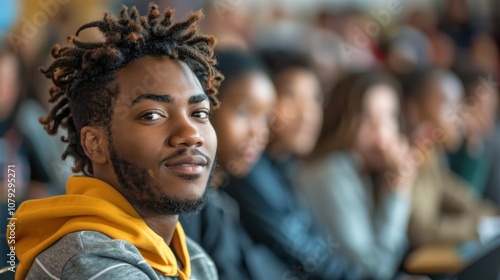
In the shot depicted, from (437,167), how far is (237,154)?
37.9 inches

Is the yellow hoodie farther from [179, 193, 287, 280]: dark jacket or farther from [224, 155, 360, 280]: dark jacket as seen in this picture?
[224, 155, 360, 280]: dark jacket

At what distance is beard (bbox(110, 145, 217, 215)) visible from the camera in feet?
2.86

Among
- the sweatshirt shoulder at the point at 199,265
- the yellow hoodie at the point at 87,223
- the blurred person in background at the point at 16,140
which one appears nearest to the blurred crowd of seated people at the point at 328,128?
the blurred person in background at the point at 16,140

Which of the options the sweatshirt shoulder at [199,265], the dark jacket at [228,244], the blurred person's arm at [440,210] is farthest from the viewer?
the blurred person's arm at [440,210]

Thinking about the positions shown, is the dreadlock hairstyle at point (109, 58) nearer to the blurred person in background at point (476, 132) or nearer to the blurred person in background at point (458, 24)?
the blurred person in background at point (476, 132)

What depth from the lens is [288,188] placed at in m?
2.20

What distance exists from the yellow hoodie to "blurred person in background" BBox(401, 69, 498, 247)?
1.69 meters

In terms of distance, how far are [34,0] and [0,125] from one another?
0.30m

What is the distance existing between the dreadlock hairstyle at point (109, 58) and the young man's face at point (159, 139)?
0.05ft

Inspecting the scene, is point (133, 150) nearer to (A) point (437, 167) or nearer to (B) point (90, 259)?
(B) point (90, 259)

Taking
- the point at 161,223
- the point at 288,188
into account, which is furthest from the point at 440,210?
the point at 161,223

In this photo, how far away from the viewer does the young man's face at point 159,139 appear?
2.84 feet

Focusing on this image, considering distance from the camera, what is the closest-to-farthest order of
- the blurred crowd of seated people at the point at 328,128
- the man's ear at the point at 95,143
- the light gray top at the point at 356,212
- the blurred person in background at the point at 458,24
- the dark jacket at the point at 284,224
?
the man's ear at the point at 95,143 → the blurred crowd of seated people at the point at 328,128 → the dark jacket at the point at 284,224 → the light gray top at the point at 356,212 → the blurred person in background at the point at 458,24

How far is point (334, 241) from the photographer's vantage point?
2266 mm
